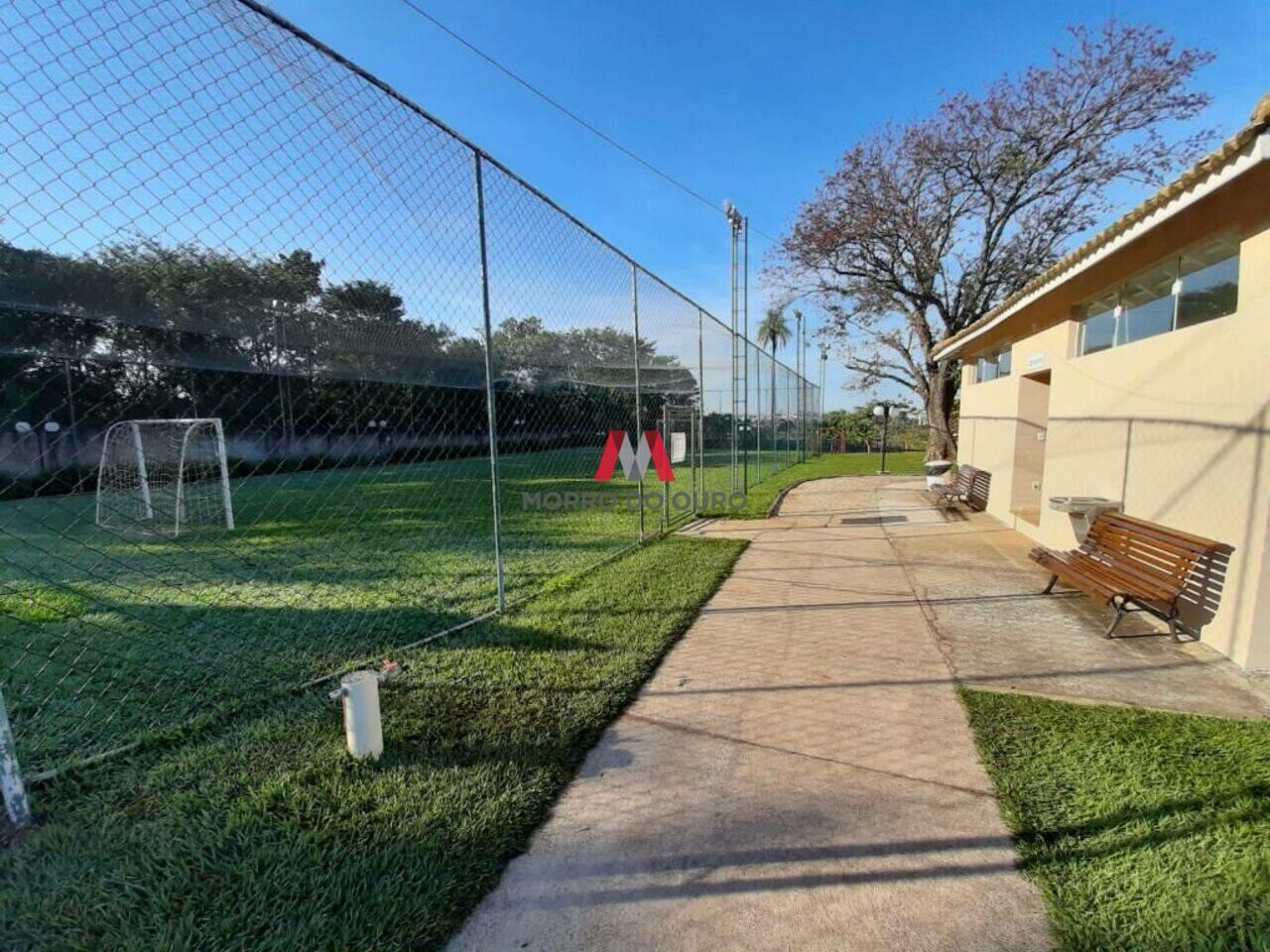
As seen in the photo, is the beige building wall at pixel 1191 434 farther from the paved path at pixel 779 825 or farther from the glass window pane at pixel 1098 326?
the paved path at pixel 779 825

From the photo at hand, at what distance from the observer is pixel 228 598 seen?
184 inches

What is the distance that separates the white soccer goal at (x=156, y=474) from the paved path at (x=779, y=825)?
9.11m

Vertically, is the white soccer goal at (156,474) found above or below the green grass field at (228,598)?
above

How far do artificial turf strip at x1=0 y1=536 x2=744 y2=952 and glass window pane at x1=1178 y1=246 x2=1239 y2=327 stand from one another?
15.2 ft

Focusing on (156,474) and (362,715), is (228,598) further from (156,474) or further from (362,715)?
(156,474)

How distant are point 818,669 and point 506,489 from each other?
10252mm

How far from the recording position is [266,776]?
7.14 feet

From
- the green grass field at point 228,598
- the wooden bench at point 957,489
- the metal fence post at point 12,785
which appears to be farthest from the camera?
the wooden bench at point 957,489

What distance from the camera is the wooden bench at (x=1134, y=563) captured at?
3516 mm

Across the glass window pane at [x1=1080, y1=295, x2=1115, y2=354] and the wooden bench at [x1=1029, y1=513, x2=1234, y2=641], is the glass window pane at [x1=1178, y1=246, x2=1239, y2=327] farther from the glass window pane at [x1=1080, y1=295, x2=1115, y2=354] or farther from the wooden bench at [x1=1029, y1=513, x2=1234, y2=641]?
the wooden bench at [x1=1029, y1=513, x2=1234, y2=641]

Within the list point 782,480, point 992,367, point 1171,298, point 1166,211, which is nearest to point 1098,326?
point 1171,298

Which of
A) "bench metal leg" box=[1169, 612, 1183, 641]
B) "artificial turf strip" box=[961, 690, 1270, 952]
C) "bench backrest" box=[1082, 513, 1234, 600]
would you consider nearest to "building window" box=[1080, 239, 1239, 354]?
"bench backrest" box=[1082, 513, 1234, 600]

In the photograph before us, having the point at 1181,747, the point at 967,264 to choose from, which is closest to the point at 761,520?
the point at 1181,747

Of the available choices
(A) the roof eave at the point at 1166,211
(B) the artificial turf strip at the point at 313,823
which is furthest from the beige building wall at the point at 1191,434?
(B) the artificial turf strip at the point at 313,823
